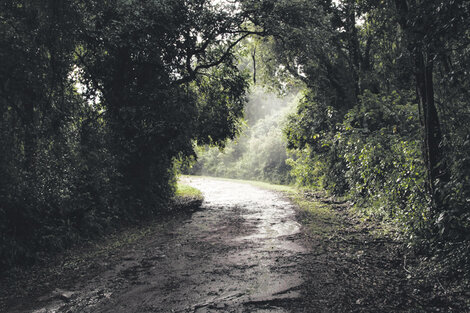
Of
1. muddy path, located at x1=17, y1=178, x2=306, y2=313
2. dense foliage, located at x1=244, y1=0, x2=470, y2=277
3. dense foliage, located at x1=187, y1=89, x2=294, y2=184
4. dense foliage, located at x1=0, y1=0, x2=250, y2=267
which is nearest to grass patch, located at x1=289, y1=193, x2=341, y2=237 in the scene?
muddy path, located at x1=17, y1=178, x2=306, y2=313

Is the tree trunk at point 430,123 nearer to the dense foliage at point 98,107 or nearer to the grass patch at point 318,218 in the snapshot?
the grass patch at point 318,218

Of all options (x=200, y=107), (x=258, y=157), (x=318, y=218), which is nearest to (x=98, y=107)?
(x=200, y=107)

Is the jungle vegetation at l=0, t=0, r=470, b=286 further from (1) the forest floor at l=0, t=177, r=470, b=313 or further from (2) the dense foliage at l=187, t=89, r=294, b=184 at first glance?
(2) the dense foliage at l=187, t=89, r=294, b=184

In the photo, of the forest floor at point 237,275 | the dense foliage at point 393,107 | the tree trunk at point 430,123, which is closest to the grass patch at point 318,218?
the forest floor at point 237,275

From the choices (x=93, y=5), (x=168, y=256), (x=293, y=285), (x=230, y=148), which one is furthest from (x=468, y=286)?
(x=230, y=148)

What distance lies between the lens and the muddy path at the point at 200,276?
4480 mm

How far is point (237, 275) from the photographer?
538cm

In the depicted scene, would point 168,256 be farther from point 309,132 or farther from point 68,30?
point 309,132

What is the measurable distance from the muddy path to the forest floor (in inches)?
0.7

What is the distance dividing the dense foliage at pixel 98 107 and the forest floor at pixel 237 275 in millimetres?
1141

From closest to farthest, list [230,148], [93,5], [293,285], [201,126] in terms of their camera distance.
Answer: [293,285]
[93,5]
[201,126]
[230,148]

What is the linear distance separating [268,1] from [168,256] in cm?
886

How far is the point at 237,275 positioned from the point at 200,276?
2.06 feet

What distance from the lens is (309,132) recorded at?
51.1 ft
